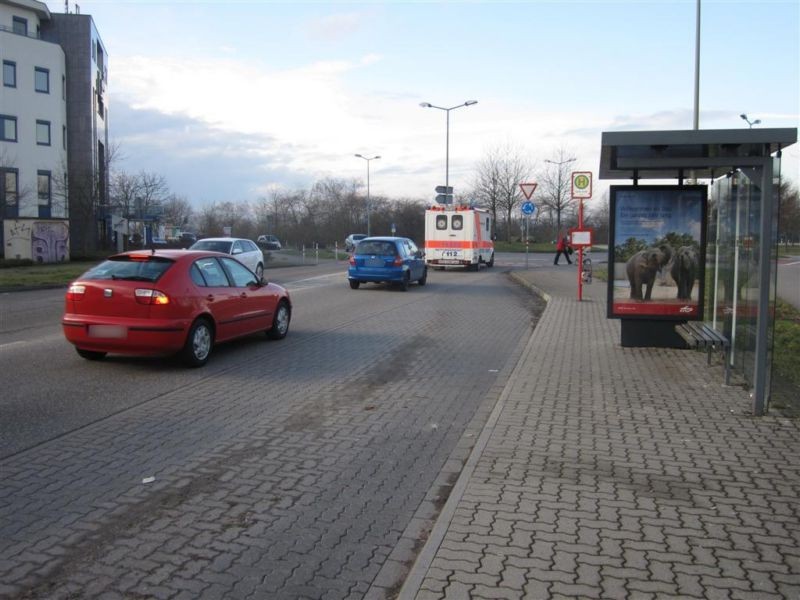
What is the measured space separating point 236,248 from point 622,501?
21.1 meters

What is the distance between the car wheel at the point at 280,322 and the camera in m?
12.0

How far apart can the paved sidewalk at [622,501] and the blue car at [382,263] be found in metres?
13.8

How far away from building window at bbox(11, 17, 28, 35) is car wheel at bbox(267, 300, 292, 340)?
4925 centimetres

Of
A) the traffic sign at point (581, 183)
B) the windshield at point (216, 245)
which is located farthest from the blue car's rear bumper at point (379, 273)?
the traffic sign at point (581, 183)

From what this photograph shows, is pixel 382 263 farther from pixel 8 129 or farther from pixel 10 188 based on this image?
pixel 8 129

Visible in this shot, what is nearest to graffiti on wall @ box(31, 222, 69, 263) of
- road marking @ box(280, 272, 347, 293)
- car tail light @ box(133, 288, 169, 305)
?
road marking @ box(280, 272, 347, 293)

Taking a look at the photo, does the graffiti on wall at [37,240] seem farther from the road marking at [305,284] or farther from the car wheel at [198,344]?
the car wheel at [198,344]

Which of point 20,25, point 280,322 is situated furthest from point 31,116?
point 280,322

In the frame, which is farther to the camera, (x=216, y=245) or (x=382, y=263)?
(x=216, y=245)

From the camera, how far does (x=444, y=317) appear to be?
1598 cm

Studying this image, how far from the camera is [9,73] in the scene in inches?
1941

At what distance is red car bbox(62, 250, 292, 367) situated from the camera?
904 cm

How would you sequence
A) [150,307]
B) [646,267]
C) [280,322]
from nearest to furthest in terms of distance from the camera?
[150,307]
[646,267]
[280,322]

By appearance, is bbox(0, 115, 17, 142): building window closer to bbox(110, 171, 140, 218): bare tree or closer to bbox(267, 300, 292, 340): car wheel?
bbox(110, 171, 140, 218): bare tree
